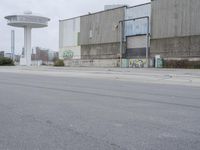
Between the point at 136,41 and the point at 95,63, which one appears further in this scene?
the point at 95,63

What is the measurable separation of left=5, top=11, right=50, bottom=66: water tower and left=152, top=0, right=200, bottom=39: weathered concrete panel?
37.9 metres

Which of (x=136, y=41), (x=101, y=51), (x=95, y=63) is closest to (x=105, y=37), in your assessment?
(x=101, y=51)

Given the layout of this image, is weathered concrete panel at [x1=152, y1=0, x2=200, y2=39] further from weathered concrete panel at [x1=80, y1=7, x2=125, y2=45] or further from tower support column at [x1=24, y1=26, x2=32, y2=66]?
tower support column at [x1=24, y1=26, x2=32, y2=66]

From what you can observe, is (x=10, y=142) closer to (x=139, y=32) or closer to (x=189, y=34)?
(x=189, y=34)

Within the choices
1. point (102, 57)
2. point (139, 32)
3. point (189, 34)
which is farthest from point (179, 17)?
point (102, 57)

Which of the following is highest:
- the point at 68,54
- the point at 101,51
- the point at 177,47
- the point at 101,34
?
the point at 101,34

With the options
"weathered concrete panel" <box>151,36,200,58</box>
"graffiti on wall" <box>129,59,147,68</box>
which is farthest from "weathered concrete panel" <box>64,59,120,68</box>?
"weathered concrete panel" <box>151,36,200,58</box>

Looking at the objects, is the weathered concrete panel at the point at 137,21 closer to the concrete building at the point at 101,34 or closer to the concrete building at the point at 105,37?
the concrete building at the point at 105,37

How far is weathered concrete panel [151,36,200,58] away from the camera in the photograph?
170 ft

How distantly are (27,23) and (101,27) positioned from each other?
2400 cm

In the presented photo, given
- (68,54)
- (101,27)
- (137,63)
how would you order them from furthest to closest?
(68,54) → (101,27) → (137,63)

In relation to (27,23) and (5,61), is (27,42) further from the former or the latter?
(5,61)

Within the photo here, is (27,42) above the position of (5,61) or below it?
above

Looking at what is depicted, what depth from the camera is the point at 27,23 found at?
8394cm
